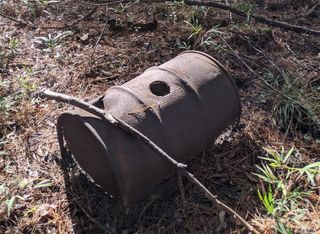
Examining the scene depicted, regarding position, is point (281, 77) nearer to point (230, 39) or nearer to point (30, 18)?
point (230, 39)

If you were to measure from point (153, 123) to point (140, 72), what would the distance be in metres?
1.20

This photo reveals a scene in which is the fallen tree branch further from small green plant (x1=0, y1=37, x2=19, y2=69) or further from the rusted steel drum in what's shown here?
small green plant (x1=0, y1=37, x2=19, y2=69)

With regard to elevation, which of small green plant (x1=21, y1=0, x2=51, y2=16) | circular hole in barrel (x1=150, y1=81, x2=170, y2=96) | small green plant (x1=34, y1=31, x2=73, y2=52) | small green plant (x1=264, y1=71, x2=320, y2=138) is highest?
circular hole in barrel (x1=150, y1=81, x2=170, y2=96)

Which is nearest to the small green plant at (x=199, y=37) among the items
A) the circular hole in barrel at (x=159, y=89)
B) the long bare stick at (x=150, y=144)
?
the circular hole in barrel at (x=159, y=89)

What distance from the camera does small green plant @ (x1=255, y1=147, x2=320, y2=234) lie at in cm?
205

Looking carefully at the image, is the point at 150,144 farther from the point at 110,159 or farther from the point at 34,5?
the point at 34,5

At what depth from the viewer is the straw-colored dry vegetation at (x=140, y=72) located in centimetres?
221

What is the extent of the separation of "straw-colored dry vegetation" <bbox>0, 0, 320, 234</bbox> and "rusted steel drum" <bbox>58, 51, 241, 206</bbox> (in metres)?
0.21

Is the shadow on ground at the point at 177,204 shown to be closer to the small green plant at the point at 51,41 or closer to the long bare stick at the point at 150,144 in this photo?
the long bare stick at the point at 150,144

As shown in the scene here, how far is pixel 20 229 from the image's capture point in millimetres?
2184

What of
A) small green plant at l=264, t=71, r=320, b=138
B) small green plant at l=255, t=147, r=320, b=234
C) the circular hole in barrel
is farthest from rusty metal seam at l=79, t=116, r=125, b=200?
small green plant at l=264, t=71, r=320, b=138

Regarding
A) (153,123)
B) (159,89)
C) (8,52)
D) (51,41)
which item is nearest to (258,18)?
(159,89)

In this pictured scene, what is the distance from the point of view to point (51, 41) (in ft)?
11.4

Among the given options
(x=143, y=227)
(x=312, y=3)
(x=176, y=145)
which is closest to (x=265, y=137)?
(x=176, y=145)
